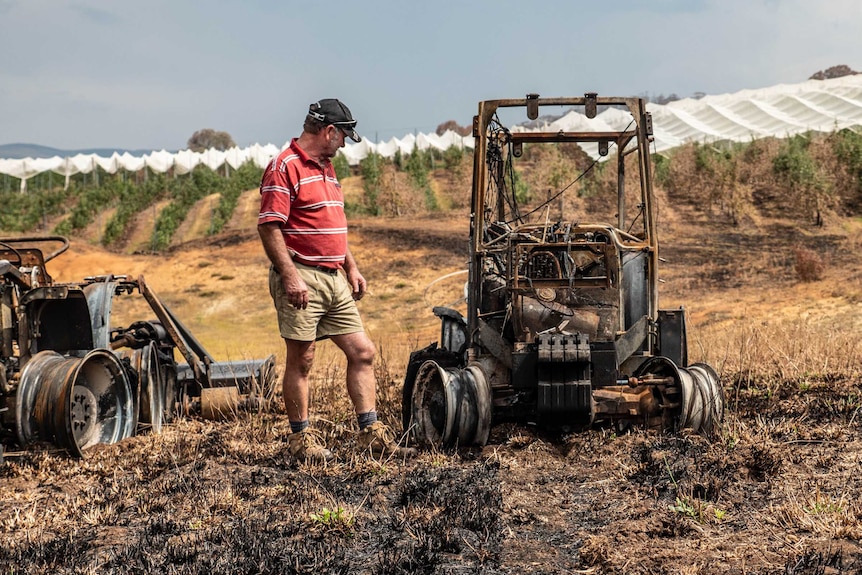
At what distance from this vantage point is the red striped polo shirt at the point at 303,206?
17.5ft

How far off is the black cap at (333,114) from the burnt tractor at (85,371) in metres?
2.02

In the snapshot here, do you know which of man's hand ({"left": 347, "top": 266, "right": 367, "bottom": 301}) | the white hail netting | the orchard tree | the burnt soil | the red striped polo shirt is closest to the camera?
the burnt soil

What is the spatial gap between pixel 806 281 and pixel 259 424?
36.5ft

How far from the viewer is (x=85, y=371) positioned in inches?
245

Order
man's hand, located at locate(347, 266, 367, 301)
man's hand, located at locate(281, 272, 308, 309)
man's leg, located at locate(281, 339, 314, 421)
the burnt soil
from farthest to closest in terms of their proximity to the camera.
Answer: man's hand, located at locate(347, 266, 367, 301)
man's leg, located at locate(281, 339, 314, 421)
man's hand, located at locate(281, 272, 308, 309)
the burnt soil

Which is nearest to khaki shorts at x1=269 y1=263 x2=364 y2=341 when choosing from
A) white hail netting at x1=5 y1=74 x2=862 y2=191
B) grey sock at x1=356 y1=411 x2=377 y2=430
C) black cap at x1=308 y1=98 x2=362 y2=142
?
grey sock at x1=356 y1=411 x2=377 y2=430

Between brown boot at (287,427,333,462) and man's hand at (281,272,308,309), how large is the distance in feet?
2.77

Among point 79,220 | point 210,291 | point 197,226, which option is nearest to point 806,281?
point 210,291

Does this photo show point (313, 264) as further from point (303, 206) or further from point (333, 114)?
point (333, 114)

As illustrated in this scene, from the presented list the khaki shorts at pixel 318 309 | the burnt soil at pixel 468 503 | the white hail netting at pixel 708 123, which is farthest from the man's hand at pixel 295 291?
the white hail netting at pixel 708 123

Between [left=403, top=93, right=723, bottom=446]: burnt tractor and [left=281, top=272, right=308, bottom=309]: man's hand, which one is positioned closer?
[left=281, top=272, right=308, bottom=309]: man's hand

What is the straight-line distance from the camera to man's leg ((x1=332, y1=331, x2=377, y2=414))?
18.2 feet

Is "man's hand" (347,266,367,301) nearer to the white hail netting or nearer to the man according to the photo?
the man

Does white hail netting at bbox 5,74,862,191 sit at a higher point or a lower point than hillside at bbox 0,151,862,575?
higher
